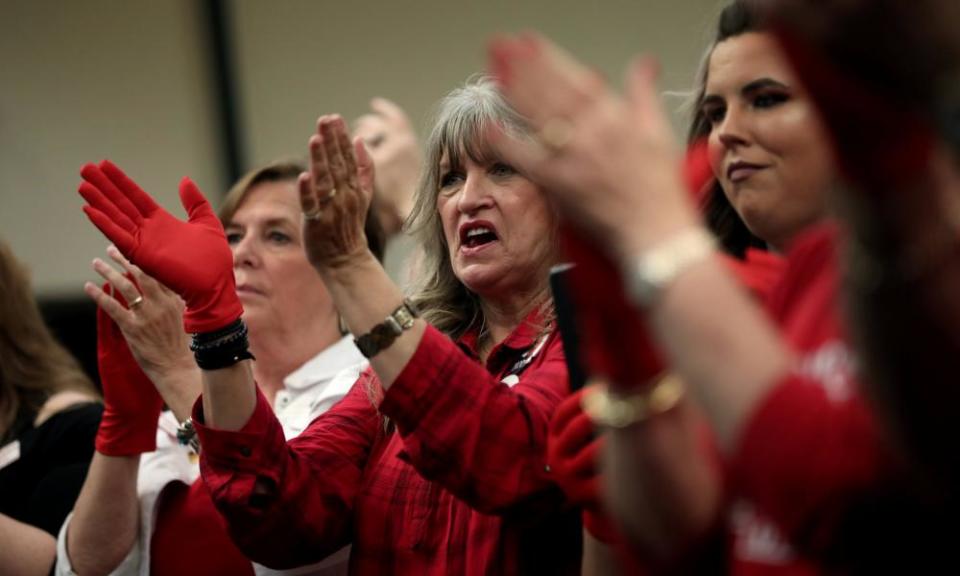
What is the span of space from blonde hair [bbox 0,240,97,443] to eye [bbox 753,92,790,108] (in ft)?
4.93

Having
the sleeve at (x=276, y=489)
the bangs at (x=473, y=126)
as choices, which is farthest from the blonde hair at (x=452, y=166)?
the sleeve at (x=276, y=489)

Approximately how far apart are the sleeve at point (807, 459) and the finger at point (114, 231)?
1.09 m

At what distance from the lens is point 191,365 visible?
1.95 meters

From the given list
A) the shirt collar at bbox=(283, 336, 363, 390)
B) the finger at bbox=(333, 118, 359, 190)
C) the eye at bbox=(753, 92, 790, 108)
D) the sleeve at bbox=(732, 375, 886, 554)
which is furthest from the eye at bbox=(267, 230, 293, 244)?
the sleeve at bbox=(732, 375, 886, 554)

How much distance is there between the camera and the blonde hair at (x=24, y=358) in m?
2.36

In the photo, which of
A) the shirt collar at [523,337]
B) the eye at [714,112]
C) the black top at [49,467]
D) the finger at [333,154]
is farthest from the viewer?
the black top at [49,467]

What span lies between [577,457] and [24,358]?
1.55 m

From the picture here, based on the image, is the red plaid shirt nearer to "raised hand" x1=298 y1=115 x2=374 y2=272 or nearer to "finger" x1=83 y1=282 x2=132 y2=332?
"raised hand" x1=298 y1=115 x2=374 y2=272

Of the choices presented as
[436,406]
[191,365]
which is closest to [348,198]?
[436,406]

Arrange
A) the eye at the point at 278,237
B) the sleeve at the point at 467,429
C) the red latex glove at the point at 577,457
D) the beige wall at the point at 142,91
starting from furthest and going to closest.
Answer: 1. the beige wall at the point at 142,91
2. the eye at the point at 278,237
3. the sleeve at the point at 467,429
4. the red latex glove at the point at 577,457

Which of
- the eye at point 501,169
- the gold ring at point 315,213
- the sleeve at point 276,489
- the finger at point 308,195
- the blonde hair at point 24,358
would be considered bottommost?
the blonde hair at point 24,358

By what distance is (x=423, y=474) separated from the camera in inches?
54.4

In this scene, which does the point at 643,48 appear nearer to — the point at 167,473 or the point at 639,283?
the point at 167,473

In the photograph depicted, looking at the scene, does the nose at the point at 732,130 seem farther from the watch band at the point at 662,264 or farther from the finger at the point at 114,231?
the finger at the point at 114,231
